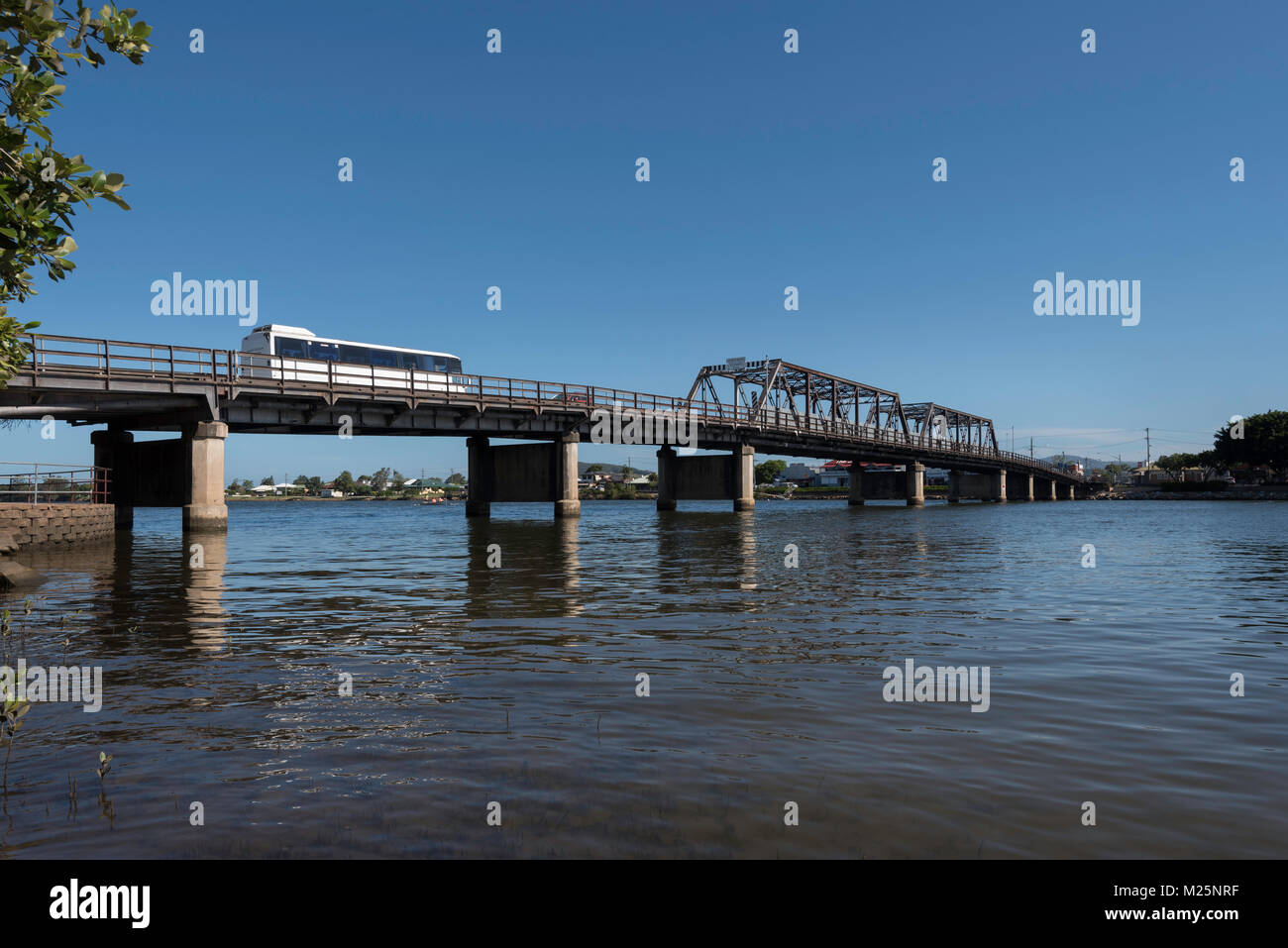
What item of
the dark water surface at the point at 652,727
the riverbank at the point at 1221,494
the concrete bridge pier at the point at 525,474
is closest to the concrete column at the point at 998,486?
the riverbank at the point at 1221,494

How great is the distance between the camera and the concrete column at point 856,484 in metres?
120

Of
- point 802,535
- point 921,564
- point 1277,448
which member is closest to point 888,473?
point 1277,448


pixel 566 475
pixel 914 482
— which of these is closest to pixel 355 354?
pixel 566 475

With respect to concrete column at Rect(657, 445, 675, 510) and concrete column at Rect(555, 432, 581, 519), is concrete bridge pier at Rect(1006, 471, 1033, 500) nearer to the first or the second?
concrete column at Rect(657, 445, 675, 510)

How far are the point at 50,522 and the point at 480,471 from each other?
33.2m

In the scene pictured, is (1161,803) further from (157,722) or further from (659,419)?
(659,419)

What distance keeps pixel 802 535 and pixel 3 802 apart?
132ft

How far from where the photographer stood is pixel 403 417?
164ft

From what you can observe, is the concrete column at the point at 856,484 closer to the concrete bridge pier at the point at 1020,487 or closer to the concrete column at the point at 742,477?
the concrete column at the point at 742,477

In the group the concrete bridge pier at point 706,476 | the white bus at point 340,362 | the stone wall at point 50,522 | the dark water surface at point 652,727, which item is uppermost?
the white bus at point 340,362

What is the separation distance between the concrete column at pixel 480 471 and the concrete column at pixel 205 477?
23943mm

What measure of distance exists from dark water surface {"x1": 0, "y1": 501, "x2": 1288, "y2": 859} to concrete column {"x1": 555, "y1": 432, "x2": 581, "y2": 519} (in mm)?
41618

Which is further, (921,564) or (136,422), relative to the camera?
(136,422)

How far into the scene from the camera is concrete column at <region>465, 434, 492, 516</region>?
62500 mm
